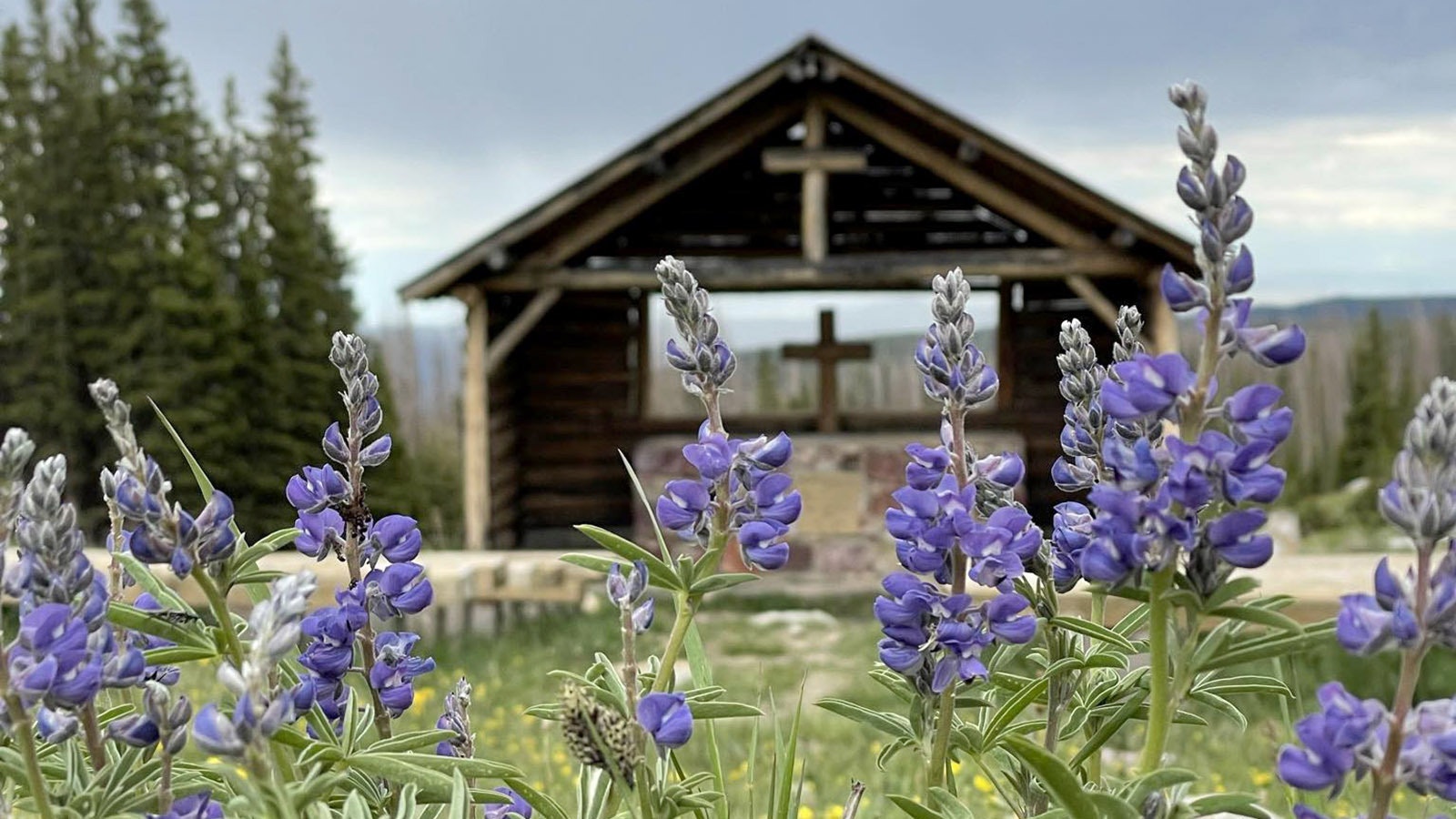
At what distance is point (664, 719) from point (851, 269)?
30.3ft

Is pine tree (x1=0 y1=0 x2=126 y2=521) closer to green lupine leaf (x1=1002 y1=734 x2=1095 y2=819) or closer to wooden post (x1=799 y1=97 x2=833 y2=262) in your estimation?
wooden post (x1=799 y1=97 x2=833 y2=262)

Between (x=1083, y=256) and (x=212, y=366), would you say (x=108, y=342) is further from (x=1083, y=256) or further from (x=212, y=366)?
(x=1083, y=256)

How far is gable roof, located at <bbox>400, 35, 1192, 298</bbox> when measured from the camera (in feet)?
32.5

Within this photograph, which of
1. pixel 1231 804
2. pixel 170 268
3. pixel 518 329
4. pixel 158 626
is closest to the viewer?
pixel 1231 804

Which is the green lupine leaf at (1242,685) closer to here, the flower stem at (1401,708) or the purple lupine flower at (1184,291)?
the flower stem at (1401,708)

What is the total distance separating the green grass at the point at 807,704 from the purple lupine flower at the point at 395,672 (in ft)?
4.53

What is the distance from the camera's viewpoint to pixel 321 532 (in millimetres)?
1413

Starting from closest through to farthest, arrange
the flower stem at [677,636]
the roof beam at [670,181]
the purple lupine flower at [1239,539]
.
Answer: the purple lupine flower at [1239,539] → the flower stem at [677,636] → the roof beam at [670,181]

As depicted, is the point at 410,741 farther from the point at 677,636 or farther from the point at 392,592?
the point at 677,636

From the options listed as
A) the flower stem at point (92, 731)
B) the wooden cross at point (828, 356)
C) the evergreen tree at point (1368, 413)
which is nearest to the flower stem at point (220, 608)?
the flower stem at point (92, 731)

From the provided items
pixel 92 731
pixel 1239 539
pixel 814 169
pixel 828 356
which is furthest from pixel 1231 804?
pixel 828 356

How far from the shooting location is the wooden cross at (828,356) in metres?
11.6

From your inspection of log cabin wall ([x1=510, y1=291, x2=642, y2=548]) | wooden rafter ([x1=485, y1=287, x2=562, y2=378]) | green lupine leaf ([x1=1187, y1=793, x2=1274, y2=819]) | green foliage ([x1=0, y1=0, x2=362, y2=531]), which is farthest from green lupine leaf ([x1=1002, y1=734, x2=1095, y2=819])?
green foliage ([x1=0, y1=0, x2=362, y2=531])

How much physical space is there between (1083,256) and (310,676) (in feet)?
31.1
